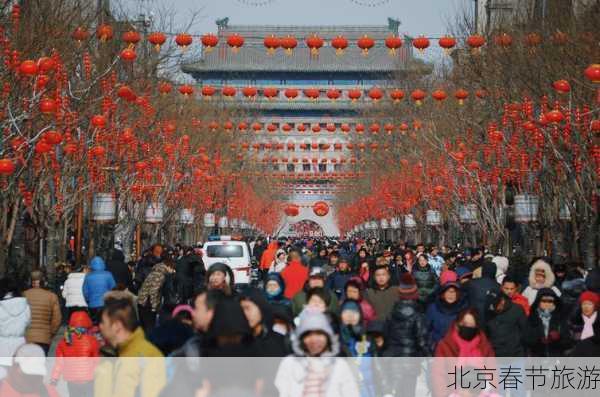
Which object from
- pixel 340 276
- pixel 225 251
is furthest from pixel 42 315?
pixel 225 251

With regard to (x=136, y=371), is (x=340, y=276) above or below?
above

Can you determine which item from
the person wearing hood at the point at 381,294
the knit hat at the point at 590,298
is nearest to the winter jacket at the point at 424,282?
the person wearing hood at the point at 381,294

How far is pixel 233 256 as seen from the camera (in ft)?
102

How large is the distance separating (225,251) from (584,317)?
63.7 ft

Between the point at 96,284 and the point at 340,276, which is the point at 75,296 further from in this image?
the point at 340,276

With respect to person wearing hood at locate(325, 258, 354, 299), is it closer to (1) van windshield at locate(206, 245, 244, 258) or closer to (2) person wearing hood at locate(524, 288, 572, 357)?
(2) person wearing hood at locate(524, 288, 572, 357)

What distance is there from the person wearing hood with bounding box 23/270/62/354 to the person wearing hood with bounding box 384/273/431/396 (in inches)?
141

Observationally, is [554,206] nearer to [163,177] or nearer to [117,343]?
[163,177]

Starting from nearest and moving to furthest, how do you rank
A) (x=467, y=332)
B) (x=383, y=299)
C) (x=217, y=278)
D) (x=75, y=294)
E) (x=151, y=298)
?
(x=467, y=332) < (x=217, y=278) < (x=383, y=299) < (x=151, y=298) < (x=75, y=294)

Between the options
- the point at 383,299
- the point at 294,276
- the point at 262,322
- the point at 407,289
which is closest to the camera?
the point at 262,322

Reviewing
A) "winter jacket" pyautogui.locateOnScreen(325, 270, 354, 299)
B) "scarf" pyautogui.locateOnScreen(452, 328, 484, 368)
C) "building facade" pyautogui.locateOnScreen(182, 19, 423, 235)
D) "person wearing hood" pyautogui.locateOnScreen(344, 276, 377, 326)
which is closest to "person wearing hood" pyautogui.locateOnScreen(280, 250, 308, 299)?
"winter jacket" pyautogui.locateOnScreen(325, 270, 354, 299)

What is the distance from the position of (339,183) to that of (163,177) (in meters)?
64.4

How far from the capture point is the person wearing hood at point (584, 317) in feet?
40.8

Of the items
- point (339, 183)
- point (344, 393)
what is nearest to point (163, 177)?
point (344, 393)
